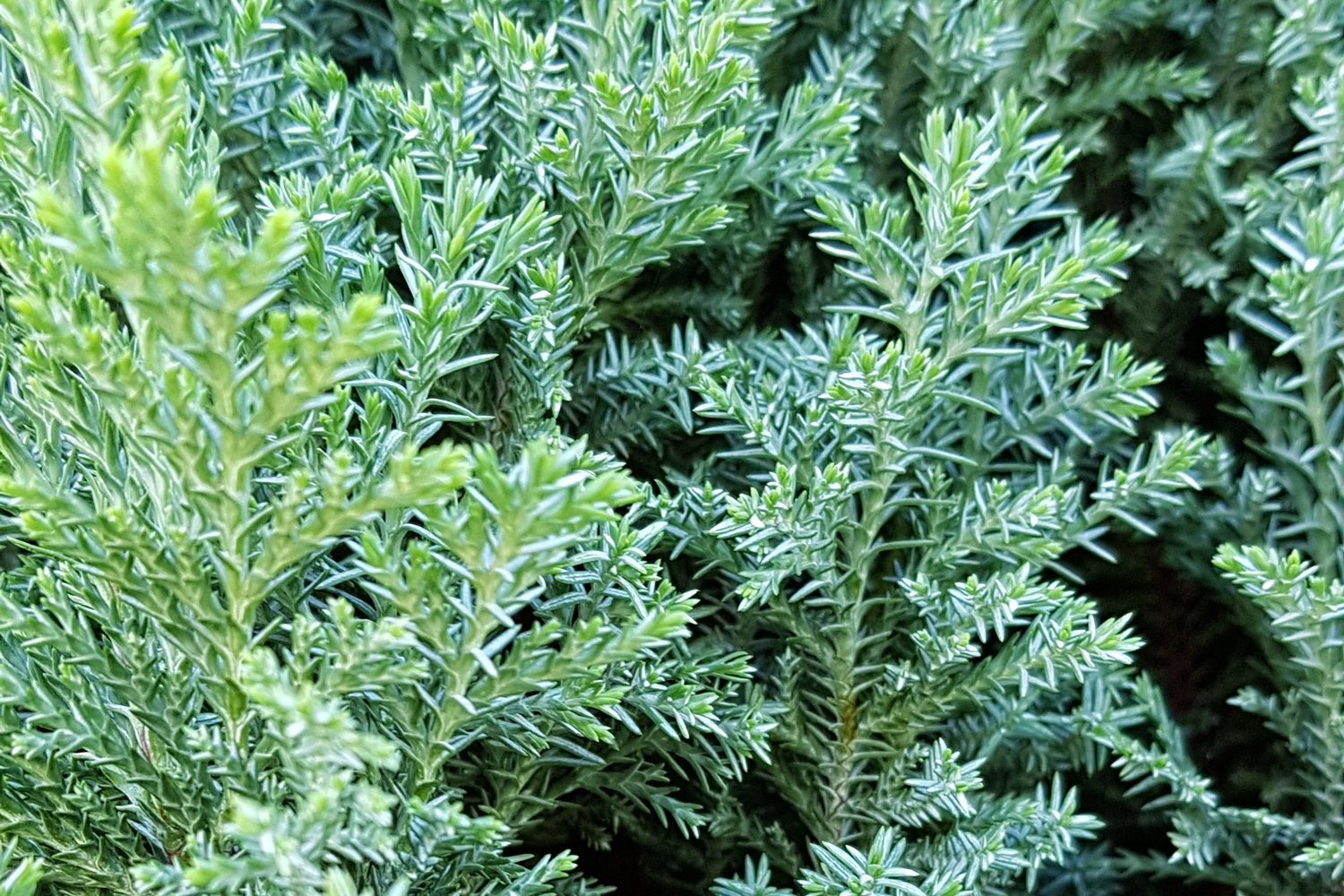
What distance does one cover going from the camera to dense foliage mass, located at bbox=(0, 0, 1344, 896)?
2.63 ft

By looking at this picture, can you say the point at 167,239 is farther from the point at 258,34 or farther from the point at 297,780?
the point at 258,34

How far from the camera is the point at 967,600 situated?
3.62 feet

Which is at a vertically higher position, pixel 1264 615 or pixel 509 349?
pixel 509 349

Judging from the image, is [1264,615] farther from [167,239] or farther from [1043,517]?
[167,239]

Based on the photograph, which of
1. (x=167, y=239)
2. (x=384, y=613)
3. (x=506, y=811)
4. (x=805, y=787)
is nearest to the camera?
(x=167, y=239)

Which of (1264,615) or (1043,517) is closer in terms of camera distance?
(1043,517)

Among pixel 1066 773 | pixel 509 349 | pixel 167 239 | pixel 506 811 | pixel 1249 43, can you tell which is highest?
pixel 1249 43

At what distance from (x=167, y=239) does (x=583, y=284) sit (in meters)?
0.48

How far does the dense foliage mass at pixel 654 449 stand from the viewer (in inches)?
31.6

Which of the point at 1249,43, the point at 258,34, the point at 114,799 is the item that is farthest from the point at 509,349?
the point at 1249,43

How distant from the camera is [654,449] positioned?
127 centimetres

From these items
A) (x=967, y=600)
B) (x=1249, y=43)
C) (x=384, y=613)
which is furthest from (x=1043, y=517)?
(x=1249, y=43)

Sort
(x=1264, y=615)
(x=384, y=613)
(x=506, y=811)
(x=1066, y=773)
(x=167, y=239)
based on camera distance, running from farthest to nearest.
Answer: (x=1066, y=773), (x=1264, y=615), (x=506, y=811), (x=384, y=613), (x=167, y=239)

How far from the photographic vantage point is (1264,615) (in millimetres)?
1343
